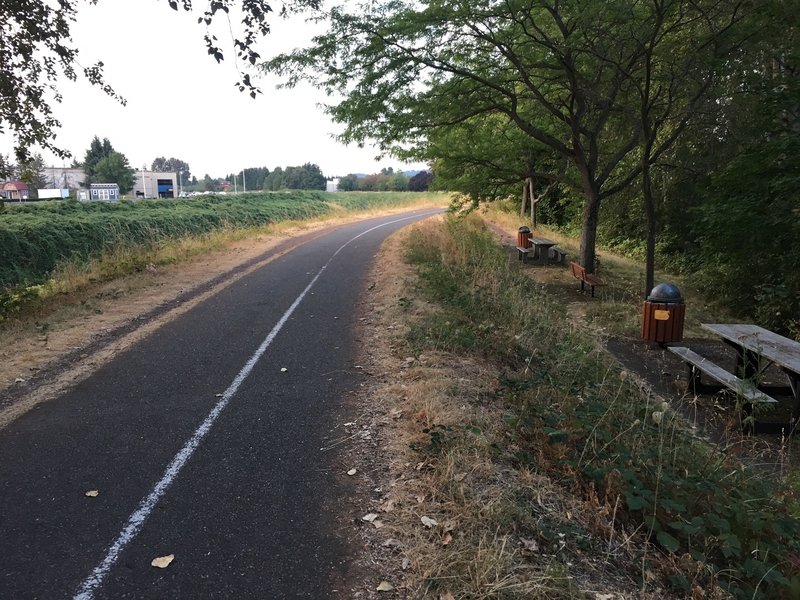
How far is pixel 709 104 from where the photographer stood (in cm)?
1066

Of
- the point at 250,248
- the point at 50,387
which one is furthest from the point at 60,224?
the point at 50,387

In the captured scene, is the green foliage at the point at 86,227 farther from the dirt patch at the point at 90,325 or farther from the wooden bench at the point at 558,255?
the wooden bench at the point at 558,255

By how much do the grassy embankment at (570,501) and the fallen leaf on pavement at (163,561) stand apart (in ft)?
4.22

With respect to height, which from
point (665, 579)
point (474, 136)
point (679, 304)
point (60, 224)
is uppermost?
point (474, 136)

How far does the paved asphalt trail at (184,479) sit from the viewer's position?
3.03 metres

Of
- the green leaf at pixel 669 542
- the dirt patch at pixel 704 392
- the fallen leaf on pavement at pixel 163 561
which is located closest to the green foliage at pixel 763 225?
the dirt patch at pixel 704 392

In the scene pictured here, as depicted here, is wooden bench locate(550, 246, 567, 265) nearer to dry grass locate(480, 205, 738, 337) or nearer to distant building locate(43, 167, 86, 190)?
dry grass locate(480, 205, 738, 337)

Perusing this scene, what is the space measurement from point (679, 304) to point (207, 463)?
24.5ft

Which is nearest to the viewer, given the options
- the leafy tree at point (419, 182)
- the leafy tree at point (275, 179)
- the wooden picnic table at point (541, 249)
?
the wooden picnic table at point (541, 249)

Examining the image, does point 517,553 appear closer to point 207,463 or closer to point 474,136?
point 207,463

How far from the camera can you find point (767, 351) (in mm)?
6152

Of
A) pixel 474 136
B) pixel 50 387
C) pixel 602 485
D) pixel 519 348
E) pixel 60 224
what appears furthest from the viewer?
pixel 60 224

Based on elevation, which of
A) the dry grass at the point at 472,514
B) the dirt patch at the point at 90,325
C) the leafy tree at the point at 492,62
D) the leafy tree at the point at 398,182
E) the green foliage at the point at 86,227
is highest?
the leafy tree at the point at 398,182

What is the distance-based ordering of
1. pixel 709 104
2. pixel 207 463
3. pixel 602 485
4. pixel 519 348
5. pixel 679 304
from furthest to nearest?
pixel 709 104
pixel 679 304
pixel 519 348
pixel 207 463
pixel 602 485
